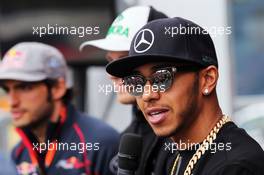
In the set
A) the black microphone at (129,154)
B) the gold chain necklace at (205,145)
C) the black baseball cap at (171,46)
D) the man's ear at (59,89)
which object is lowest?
the man's ear at (59,89)

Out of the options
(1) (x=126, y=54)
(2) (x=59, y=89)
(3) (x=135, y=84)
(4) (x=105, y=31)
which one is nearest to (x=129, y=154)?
(3) (x=135, y=84)

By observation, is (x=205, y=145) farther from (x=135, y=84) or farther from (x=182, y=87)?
(x=135, y=84)

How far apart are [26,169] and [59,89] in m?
0.51

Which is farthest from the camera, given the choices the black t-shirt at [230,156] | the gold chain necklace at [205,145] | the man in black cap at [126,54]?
the man in black cap at [126,54]

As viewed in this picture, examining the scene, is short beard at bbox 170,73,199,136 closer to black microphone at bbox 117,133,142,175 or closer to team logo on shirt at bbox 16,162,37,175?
black microphone at bbox 117,133,142,175

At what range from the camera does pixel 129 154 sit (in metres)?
2.90

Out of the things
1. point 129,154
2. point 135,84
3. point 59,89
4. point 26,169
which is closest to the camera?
point 135,84

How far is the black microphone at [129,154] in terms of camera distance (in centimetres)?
283

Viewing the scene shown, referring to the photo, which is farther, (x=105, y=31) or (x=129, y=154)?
(x=105, y=31)

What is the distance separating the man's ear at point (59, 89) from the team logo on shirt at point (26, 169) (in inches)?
Answer: 16.3

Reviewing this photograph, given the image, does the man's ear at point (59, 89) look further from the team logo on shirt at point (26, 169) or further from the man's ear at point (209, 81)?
the man's ear at point (209, 81)

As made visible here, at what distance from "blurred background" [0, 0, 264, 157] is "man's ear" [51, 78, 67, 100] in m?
0.51

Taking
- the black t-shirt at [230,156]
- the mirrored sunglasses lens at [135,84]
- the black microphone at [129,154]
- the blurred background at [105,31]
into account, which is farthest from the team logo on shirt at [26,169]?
the black t-shirt at [230,156]

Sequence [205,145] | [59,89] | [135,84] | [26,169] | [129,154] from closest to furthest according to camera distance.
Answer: [205,145], [135,84], [129,154], [26,169], [59,89]
